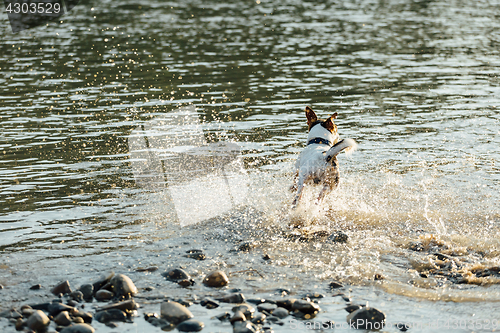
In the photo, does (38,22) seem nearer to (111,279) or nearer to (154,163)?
(154,163)

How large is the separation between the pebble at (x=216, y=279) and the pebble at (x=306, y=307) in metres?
0.98

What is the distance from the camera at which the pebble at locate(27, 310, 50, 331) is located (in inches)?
196

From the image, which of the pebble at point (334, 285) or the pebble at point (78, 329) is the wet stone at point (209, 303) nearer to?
the pebble at point (78, 329)

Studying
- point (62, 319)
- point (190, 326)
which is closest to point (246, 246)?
point (190, 326)

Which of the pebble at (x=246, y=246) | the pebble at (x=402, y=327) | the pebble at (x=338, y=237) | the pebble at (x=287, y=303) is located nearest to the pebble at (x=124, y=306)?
the pebble at (x=287, y=303)

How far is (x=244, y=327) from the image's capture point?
16.1ft

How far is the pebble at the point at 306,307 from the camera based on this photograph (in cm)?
531

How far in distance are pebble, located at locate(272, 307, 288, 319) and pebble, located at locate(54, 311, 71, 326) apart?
208 cm

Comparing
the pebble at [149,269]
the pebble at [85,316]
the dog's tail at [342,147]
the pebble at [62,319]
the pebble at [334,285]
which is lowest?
the pebble at [334,285]

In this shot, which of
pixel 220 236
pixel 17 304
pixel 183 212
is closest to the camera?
pixel 17 304

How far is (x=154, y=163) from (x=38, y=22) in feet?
79.8

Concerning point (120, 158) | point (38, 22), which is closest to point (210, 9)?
point (38, 22)

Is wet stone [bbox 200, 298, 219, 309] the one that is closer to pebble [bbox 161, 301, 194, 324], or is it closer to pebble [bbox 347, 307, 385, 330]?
pebble [bbox 161, 301, 194, 324]

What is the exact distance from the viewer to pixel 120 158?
36.8 ft
